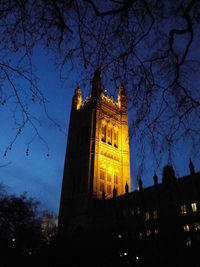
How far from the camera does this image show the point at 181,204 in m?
39.9

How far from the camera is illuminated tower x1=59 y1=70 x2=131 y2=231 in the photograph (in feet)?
193

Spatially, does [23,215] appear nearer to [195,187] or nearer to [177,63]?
[195,187]

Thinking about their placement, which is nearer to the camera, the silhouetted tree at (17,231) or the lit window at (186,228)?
the silhouetted tree at (17,231)

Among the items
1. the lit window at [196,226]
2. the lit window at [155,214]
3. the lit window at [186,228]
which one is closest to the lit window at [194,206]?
the lit window at [196,226]

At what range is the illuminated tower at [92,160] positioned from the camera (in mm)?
58828

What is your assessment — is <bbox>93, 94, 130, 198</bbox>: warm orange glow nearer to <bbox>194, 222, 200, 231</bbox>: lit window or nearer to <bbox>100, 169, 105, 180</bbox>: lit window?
<bbox>100, 169, 105, 180</bbox>: lit window

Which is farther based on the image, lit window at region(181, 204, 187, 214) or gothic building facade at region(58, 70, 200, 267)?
lit window at region(181, 204, 187, 214)

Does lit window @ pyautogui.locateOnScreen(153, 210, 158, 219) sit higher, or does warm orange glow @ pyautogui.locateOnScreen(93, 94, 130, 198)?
warm orange glow @ pyautogui.locateOnScreen(93, 94, 130, 198)

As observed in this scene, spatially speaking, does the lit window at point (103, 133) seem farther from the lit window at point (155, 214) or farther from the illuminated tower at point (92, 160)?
the lit window at point (155, 214)

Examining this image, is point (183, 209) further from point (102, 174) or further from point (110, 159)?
point (110, 159)

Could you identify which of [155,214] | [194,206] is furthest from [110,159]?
[194,206]

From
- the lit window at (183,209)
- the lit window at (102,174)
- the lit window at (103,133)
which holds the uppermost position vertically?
the lit window at (103,133)

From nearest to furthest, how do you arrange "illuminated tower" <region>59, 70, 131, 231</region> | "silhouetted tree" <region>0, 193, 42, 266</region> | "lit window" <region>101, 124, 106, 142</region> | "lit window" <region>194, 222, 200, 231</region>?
"silhouetted tree" <region>0, 193, 42, 266</region> → "lit window" <region>194, 222, 200, 231</region> → "illuminated tower" <region>59, 70, 131, 231</region> → "lit window" <region>101, 124, 106, 142</region>

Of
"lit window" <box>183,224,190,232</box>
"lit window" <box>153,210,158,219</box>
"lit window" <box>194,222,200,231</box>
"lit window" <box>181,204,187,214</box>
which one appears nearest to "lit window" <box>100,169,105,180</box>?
"lit window" <box>153,210,158,219</box>
